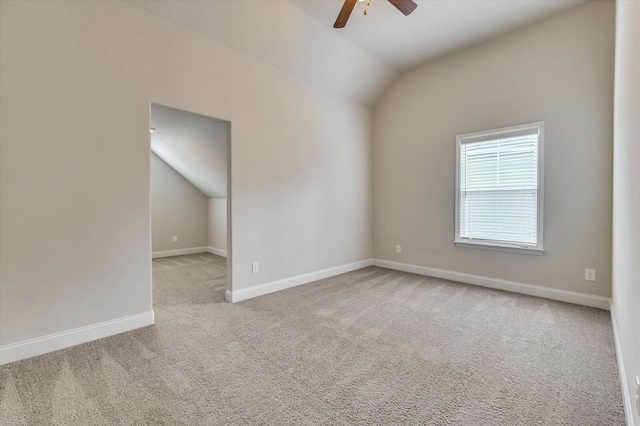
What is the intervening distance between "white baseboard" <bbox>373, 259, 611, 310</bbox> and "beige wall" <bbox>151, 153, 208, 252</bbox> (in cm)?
428

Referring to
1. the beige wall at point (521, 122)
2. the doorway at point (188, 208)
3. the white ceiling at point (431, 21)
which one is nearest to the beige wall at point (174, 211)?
the doorway at point (188, 208)

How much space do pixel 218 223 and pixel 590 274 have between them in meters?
6.06

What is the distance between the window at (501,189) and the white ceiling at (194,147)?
10.6 ft

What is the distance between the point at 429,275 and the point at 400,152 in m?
1.95

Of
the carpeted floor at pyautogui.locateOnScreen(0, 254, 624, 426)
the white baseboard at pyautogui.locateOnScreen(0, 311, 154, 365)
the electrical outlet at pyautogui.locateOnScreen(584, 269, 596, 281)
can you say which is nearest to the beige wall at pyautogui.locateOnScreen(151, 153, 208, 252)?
the carpeted floor at pyautogui.locateOnScreen(0, 254, 624, 426)

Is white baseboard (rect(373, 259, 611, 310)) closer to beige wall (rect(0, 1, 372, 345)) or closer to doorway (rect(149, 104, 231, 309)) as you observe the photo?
beige wall (rect(0, 1, 372, 345))

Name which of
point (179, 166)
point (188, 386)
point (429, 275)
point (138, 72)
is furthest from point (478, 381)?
point (179, 166)

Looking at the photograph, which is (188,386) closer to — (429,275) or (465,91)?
(429,275)

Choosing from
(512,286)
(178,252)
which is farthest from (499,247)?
(178,252)

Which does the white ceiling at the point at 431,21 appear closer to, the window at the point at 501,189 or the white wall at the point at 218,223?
the window at the point at 501,189

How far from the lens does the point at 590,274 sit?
9.94 feet

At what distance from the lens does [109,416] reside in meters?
1.50

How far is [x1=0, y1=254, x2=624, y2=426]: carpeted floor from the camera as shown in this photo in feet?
4.99

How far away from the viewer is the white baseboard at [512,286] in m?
3.01
